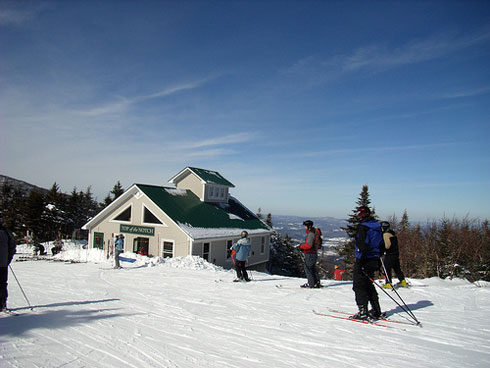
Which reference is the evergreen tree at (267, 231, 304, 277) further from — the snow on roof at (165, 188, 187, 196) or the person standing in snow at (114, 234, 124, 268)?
the person standing in snow at (114, 234, 124, 268)

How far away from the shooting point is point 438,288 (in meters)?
9.70

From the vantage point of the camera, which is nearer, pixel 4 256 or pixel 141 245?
pixel 4 256

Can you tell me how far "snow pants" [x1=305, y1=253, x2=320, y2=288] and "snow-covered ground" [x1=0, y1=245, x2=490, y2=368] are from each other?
56 centimetres

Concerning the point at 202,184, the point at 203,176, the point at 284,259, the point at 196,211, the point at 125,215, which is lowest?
the point at 284,259

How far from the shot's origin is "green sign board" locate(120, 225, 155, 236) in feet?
74.3

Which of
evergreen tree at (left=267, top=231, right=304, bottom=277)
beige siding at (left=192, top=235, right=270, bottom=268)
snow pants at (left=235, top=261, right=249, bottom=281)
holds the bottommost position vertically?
evergreen tree at (left=267, top=231, right=304, bottom=277)

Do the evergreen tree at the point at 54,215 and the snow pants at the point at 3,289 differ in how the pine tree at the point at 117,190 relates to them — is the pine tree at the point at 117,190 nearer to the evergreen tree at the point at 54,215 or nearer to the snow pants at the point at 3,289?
the evergreen tree at the point at 54,215

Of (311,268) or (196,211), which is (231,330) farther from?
(196,211)

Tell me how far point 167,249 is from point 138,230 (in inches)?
119

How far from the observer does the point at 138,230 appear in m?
23.2

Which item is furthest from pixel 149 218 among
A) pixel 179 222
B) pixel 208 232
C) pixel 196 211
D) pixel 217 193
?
pixel 217 193

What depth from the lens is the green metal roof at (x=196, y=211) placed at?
22.6m

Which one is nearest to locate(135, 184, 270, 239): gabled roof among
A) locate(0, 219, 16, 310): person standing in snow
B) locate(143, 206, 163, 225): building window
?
locate(143, 206, 163, 225): building window

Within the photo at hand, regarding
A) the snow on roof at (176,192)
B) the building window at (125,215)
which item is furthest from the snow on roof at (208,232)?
the building window at (125,215)
